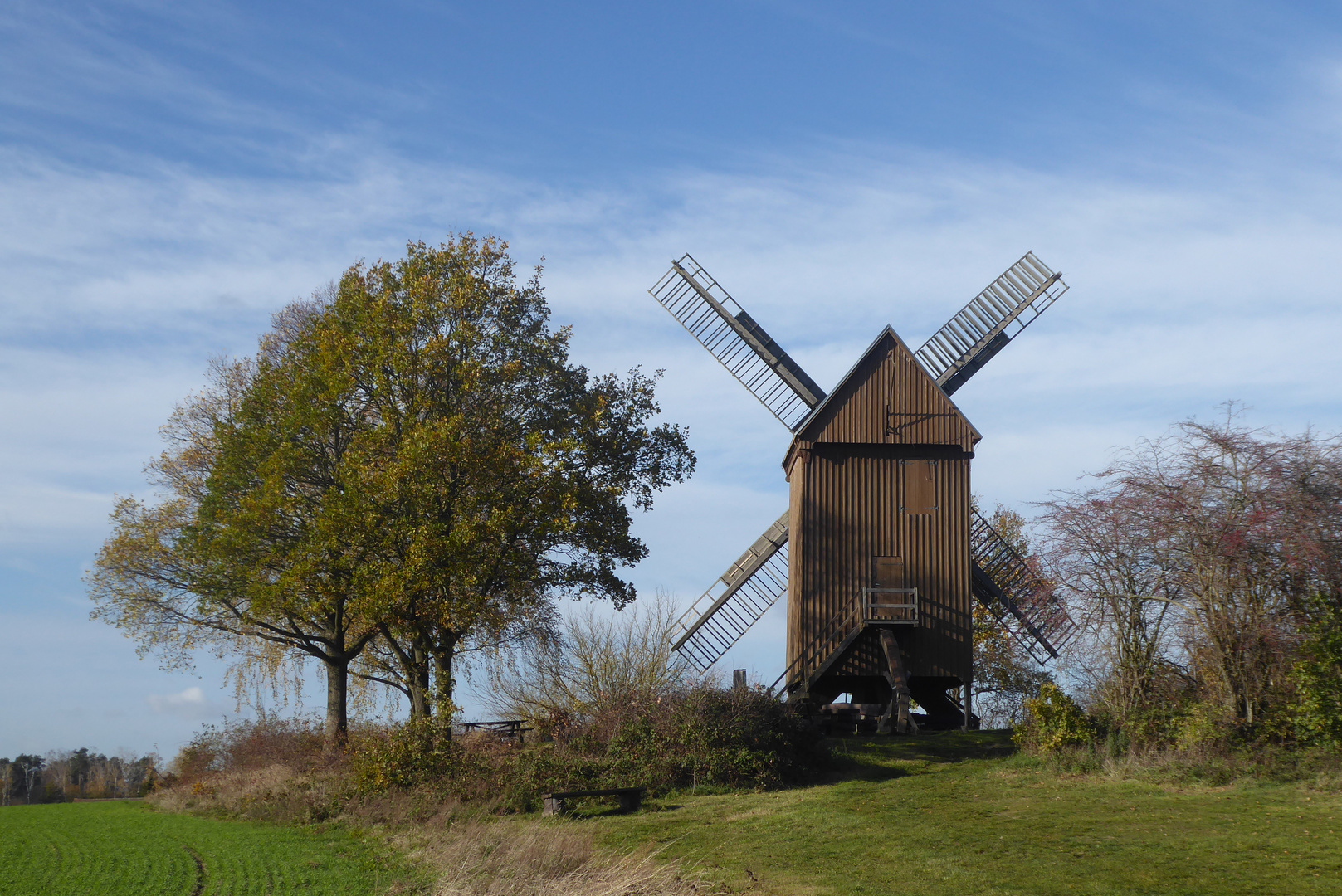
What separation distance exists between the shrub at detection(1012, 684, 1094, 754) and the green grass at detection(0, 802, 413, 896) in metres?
10.6

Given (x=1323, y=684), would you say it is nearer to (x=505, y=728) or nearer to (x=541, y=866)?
(x=541, y=866)

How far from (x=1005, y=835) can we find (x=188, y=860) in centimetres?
1172

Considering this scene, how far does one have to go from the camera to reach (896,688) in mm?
23547

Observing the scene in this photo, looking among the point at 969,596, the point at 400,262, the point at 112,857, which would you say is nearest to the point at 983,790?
the point at 969,596

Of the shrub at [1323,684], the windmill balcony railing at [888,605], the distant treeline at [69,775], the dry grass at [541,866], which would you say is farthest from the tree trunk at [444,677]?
the distant treeline at [69,775]

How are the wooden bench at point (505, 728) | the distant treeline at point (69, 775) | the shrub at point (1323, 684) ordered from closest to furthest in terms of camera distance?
the shrub at point (1323, 684) < the wooden bench at point (505, 728) < the distant treeline at point (69, 775)

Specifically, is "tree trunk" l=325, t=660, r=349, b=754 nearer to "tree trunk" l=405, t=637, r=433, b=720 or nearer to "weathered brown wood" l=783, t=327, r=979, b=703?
"tree trunk" l=405, t=637, r=433, b=720

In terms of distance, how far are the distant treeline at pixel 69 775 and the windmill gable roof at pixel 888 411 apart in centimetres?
4129

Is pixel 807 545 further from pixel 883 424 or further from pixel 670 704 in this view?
pixel 670 704

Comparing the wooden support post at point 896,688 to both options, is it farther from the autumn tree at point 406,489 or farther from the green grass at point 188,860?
the green grass at point 188,860

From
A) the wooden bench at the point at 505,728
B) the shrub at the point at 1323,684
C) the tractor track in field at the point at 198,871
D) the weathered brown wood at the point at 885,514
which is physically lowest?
the tractor track in field at the point at 198,871

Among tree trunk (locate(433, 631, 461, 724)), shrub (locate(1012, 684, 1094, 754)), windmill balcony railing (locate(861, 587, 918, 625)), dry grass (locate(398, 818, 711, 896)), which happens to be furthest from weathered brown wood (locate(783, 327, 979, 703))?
dry grass (locate(398, 818, 711, 896))

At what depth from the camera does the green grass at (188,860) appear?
13.4 meters

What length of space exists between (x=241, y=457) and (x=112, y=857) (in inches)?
398
